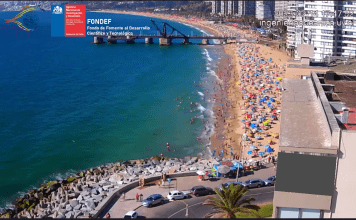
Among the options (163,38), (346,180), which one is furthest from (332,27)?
(163,38)

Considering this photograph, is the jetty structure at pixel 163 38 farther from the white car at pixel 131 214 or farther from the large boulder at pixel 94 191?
the white car at pixel 131 214

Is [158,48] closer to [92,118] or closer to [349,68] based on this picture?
[92,118]

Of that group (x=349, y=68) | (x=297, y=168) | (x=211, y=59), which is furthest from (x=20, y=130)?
(x=211, y=59)

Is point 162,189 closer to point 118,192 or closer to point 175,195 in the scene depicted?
point 175,195

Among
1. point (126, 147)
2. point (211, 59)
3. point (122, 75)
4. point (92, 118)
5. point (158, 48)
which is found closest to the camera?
point (126, 147)

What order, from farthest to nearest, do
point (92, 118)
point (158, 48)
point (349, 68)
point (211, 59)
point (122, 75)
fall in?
point (158, 48)
point (211, 59)
point (122, 75)
point (92, 118)
point (349, 68)
